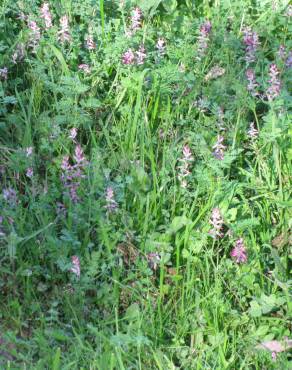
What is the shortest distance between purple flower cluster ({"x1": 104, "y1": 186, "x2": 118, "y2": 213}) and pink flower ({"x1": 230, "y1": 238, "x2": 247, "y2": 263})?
1.77ft

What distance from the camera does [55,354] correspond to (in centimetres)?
275

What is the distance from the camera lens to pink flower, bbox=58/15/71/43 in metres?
3.87

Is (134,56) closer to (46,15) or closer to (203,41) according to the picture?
(203,41)

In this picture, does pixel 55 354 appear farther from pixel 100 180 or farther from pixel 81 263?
pixel 100 180

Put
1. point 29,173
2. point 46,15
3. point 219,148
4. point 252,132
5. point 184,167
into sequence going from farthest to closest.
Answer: point 46,15 → point 252,132 → point 219,148 → point 184,167 → point 29,173

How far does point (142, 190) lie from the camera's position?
329cm

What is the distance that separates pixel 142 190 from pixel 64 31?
109cm

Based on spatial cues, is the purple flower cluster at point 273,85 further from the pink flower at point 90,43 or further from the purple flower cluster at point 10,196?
the purple flower cluster at point 10,196

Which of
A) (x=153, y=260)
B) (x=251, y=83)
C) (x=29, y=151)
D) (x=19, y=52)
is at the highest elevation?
(x=19, y=52)

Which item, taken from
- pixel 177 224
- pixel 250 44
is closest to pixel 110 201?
pixel 177 224

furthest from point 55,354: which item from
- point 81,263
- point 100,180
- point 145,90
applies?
point 145,90

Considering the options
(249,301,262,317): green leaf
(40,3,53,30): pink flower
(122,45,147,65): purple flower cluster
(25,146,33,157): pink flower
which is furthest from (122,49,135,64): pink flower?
(249,301,262,317): green leaf

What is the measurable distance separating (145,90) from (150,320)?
1359mm

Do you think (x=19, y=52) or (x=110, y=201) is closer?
(x=110, y=201)
